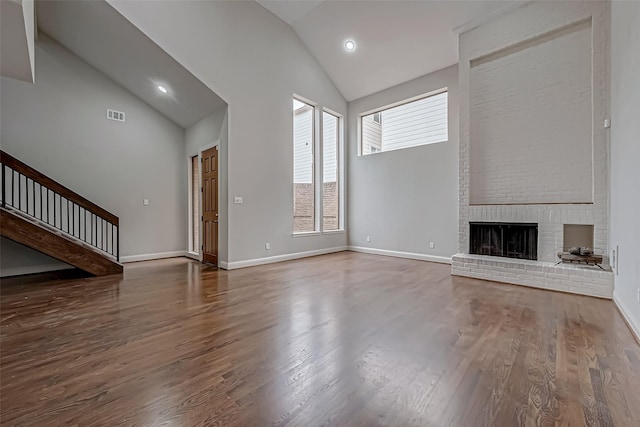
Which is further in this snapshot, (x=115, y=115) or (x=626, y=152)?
(x=115, y=115)

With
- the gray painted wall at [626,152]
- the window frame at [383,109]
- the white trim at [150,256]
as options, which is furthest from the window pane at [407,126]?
the white trim at [150,256]

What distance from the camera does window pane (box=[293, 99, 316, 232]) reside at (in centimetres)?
649

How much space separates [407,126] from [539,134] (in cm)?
247

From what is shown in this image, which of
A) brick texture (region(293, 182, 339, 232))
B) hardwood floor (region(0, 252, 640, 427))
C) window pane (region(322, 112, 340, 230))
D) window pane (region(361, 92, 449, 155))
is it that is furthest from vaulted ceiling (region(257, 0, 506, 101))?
hardwood floor (region(0, 252, 640, 427))

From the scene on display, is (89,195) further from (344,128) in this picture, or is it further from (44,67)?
(344,128)

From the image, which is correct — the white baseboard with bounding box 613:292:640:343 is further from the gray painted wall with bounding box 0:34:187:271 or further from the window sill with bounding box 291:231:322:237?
the gray painted wall with bounding box 0:34:187:271

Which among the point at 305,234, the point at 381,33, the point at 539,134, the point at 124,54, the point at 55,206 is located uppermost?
the point at 381,33

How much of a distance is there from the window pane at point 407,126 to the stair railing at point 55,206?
5596 millimetres

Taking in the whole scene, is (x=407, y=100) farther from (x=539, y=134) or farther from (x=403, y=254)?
(x=403, y=254)

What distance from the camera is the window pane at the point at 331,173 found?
23.4 ft

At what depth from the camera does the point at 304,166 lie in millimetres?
6645

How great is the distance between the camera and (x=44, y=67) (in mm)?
4906

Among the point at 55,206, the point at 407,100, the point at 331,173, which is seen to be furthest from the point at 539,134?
the point at 55,206

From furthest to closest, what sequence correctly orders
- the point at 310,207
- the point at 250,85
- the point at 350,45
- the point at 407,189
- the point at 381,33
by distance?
the point at 310,207 → the point at 407,189 → the point at 350,45 → the point at 381,33 → the point at 250,85
